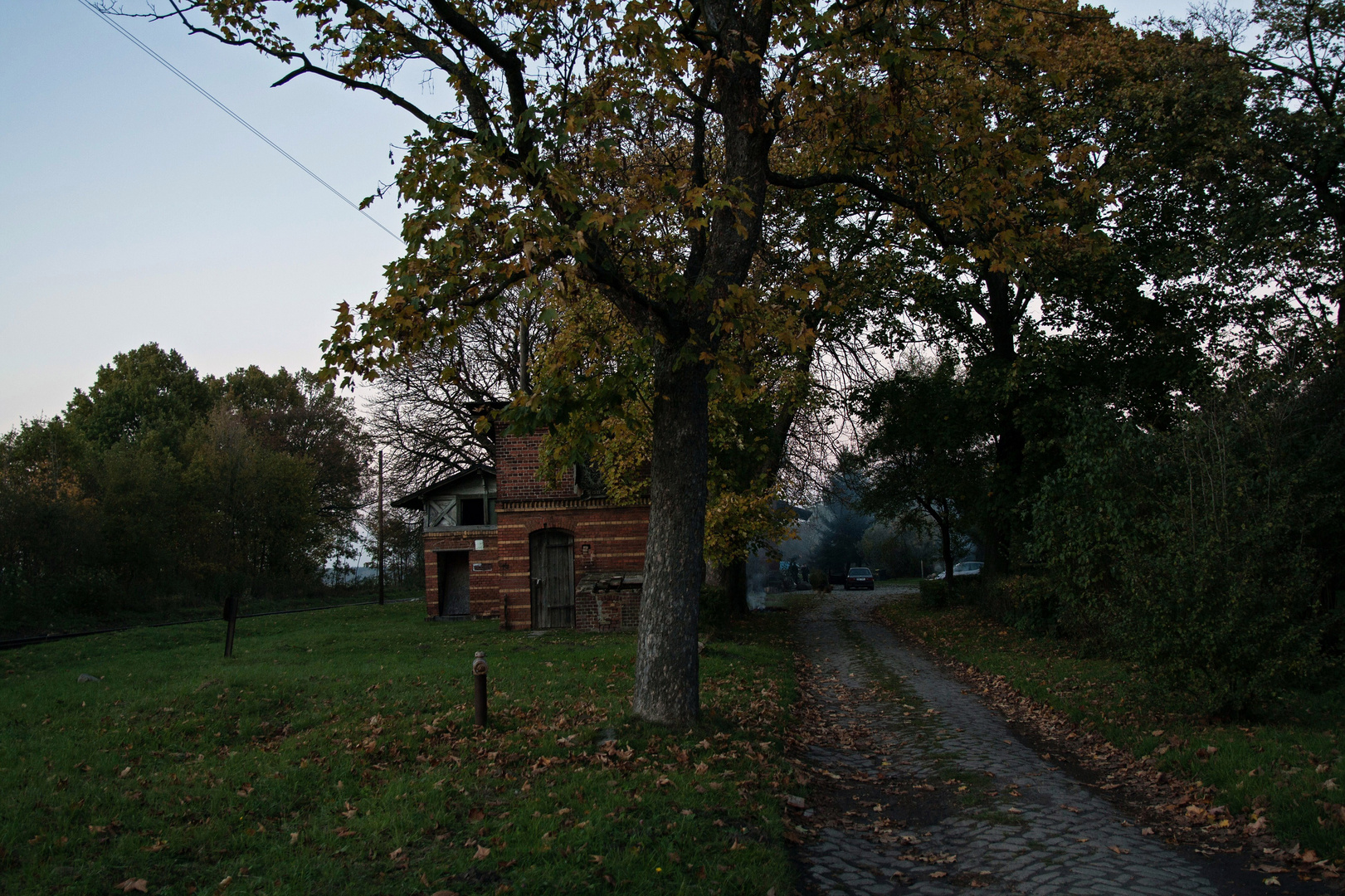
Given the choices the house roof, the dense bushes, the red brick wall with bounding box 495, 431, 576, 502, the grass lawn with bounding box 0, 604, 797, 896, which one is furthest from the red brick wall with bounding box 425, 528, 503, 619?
the dense bushes

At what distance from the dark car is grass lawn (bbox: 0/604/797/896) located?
40291mm

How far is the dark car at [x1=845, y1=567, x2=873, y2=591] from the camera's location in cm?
5147

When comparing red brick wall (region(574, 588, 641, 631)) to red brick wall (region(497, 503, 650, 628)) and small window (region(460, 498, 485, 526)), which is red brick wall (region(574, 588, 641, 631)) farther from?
small window (region(460, 498, 485, 526))

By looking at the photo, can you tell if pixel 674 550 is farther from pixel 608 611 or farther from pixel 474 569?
pixel 474 569

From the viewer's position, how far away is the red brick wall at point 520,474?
73.8 feet

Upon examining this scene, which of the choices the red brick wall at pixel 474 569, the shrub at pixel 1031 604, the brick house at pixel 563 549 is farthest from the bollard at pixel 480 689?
the red brick wall at pixel 474 569

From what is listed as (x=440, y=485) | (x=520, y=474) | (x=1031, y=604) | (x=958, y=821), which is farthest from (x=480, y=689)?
(x=440, y=485)

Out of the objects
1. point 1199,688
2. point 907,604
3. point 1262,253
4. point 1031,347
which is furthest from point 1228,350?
point 907,604

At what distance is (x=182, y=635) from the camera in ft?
69.4

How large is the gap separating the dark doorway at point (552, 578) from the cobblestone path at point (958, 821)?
1292 centimetres

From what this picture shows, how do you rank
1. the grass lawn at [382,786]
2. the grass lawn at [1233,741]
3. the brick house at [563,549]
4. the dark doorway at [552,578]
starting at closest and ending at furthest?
the grass lawn at [382,786] → the grass lawn at [1233,741] → the brick house at [563,549] → the dark doorway at [552,578]

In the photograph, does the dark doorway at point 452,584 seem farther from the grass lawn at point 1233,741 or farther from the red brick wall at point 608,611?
the grass lawn at point 1233,741

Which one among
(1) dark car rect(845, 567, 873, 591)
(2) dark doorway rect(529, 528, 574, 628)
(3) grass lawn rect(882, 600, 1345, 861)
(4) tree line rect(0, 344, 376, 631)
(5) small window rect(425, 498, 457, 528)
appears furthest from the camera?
(1) dark car rect(845, 567, 873, 591)

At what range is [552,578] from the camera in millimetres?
23016
